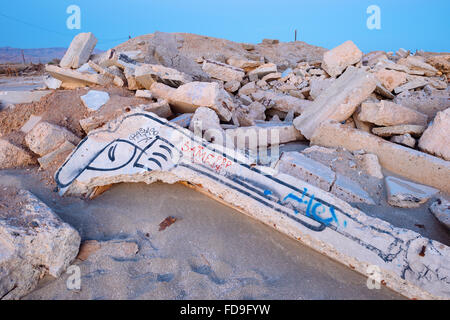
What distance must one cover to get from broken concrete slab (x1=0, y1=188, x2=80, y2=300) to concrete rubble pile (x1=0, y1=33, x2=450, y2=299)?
520 mm

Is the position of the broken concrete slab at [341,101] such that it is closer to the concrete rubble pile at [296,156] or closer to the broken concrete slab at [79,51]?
the concrete rubble pile at [296,156]

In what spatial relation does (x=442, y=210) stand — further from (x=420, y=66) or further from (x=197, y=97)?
(x=420, y=66)

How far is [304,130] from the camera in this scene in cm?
327

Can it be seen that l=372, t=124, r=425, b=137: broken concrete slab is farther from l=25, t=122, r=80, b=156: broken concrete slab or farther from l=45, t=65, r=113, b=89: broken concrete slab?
l=45, t=65, r=113, b=89: broken concrete slab

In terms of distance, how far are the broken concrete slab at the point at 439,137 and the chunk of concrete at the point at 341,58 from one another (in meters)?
3.03

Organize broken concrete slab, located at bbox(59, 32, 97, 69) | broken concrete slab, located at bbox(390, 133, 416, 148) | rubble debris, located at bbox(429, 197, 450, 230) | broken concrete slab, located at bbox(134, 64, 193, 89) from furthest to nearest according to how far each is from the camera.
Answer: broken concrete slab, located at bbox(59, 32, 97, 69) < broken concrete slab, located at bbox(134, 64, 193, 89) < broken concrete slab, located at bbox(390, 133, 416, 148) < rubble debris, located at bbox(429, 197, 450, 230)

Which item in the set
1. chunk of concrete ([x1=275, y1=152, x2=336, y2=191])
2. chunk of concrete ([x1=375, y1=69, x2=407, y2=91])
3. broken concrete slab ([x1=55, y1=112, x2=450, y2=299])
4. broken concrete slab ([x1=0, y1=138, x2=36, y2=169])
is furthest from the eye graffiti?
chunk of concrete ([x1=375, y1=69, x2=407, y2=91])

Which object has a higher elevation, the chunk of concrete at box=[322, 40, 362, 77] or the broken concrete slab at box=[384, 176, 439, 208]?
the chunk of concrete at box=[322, 40, 362, 77]

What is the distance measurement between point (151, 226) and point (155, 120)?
1.07 metres

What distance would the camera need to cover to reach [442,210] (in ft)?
6.92

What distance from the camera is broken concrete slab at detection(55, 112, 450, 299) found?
163 centimetres
